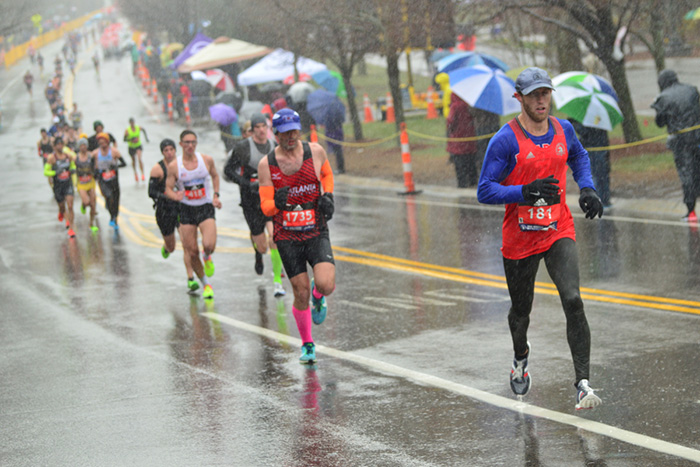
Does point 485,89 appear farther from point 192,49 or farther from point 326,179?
point 192,49

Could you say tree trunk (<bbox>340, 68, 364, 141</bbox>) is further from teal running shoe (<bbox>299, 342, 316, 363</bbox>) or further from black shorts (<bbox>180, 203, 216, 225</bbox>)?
teal running shoe (<bbox>299, 342, 316, 363</bbox>)

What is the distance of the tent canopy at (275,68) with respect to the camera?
1419 inches

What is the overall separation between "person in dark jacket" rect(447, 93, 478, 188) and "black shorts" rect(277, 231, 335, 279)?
12639mm

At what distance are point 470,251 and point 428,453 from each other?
25.5 ft

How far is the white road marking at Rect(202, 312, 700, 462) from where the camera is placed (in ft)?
18.2

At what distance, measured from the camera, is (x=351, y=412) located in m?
6.77

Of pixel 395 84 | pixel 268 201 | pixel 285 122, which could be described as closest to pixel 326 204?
pixel 268 201

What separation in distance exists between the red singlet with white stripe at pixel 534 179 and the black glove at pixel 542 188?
0.18 meters

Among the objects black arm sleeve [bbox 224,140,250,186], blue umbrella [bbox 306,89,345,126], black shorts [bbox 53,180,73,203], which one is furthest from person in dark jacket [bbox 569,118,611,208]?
blue umbrella [bbox 306,89,345,126]

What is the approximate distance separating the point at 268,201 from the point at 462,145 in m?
12.9

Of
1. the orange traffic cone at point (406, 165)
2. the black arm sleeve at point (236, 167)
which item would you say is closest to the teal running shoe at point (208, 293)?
the black arm sleeve at point (236, 167)

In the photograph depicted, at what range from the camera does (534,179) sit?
6348 millimetres

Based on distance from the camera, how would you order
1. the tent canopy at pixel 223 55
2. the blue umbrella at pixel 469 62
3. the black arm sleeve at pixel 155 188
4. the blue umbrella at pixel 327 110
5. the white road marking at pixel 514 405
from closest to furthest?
the white road marking at pixel 514 405 → the black arm sleeve at pixel 155 188 → the blue umbrella at pixel 469 62 → the blue umbrella at pixel 327 110 → the tent canopy at pixel 223 55

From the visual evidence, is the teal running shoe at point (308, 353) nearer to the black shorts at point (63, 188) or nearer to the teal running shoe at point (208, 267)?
the teal running shoe at point (208, 267)
